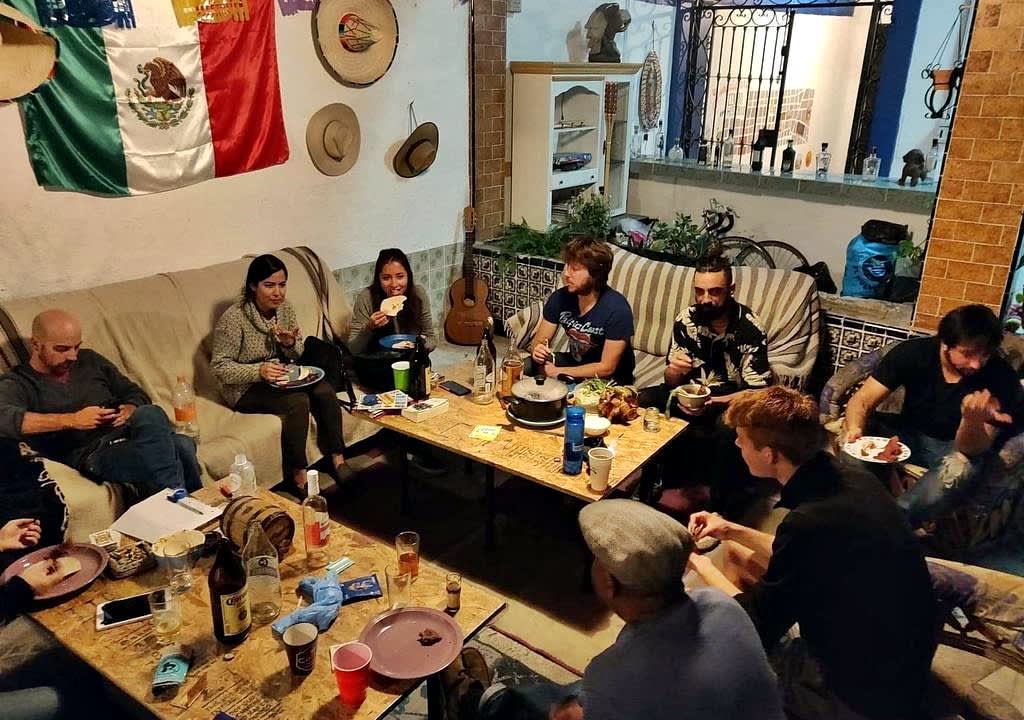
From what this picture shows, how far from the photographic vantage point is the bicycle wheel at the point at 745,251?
19.4 ft

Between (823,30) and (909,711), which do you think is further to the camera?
(823,30)

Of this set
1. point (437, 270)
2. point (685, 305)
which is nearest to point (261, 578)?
point (685, 305)

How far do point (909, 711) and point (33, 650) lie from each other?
2.68 meters

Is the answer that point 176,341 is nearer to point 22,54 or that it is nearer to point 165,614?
point 22,54

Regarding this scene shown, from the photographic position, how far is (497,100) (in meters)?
5.37

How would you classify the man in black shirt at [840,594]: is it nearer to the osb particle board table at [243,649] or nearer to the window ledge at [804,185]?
the osb particle board table at [243,649]

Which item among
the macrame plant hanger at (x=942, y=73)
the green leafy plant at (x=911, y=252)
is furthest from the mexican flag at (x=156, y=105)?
the macrame plant hanger at (x=942, y=73)

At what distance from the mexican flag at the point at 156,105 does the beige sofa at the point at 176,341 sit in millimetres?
A: 488

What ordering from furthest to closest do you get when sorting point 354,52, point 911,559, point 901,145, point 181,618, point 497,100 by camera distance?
1. point 901,145
2. point 497,100
3. point 354,52
4. point 181,618
5. point 911,559

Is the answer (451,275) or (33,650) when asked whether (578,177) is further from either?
(33,650)

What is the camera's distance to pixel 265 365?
3428mm

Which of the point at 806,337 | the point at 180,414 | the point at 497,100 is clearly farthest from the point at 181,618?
the point at 497,100

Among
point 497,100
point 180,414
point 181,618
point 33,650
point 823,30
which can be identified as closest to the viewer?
point 181,618

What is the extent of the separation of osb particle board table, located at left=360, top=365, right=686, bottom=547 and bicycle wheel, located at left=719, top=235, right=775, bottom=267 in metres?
3.16
